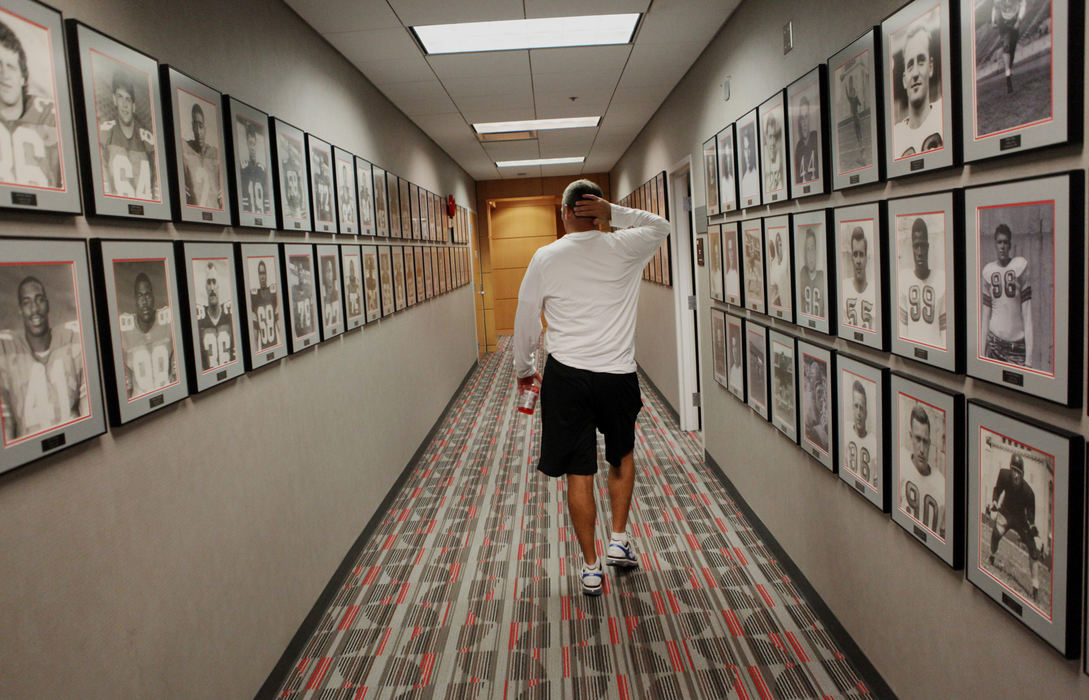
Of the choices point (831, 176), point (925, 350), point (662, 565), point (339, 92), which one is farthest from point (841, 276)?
point (339, 92)

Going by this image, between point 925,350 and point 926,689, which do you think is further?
point 926,689

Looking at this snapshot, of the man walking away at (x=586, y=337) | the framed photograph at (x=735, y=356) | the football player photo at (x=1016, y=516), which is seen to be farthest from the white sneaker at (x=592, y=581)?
the football player photo at (x=1016, y=516)

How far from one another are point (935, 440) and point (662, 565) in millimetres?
1735

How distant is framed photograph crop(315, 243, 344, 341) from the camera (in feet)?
10.4

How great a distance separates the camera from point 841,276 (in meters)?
2.31

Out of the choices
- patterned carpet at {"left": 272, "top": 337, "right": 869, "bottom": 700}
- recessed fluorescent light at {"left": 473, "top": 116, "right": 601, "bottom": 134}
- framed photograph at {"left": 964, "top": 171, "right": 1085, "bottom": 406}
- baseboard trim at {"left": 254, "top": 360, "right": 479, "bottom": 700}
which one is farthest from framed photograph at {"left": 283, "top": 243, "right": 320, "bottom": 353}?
recessed fluorescent light at {"left": 473, "top": 116, "right": 601, "bottom": 134}

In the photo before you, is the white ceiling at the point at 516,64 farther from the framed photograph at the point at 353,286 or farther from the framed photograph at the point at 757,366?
the framed photograph at the point at 757,366

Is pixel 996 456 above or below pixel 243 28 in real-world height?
below

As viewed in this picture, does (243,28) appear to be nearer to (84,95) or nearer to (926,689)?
(84,95)

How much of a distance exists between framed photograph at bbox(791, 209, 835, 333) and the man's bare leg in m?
1.08

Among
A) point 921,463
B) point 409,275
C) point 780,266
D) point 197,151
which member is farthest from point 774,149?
point 409,275

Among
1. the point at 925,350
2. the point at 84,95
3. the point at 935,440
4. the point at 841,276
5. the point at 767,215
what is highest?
the point at 84,95

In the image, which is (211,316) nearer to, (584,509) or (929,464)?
(584,509)

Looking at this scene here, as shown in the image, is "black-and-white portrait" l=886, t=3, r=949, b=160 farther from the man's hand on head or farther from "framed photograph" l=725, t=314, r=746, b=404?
"framed photograph" l=725, t=314, r=746, b=404
